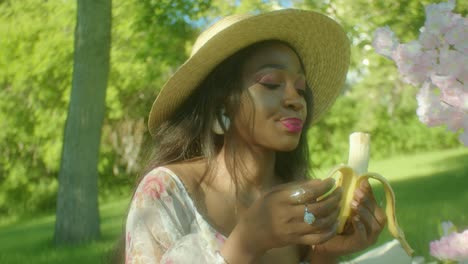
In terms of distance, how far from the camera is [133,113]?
24.0 m

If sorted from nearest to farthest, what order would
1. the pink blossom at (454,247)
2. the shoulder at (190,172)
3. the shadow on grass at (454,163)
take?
the pink blossom at (454,247) < the shoulder at (190,172) < the shadow on grass at (454,163)

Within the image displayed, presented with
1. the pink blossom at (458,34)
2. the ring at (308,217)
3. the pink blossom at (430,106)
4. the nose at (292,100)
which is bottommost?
the ring at (308,217)

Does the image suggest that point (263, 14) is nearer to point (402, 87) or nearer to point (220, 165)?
point (220, 165)

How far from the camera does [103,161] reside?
23562 mm

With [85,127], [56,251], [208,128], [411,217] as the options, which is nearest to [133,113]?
[85,127]

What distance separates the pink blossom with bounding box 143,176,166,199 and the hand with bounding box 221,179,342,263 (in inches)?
15.1

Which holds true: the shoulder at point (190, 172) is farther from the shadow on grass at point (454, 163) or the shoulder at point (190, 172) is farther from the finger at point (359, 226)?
the shadow on grass at point (454, 163)

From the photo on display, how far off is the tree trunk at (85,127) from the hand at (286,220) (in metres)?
7.60

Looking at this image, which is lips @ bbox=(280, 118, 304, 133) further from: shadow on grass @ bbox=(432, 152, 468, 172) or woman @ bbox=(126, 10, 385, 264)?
shadow on grass @ bbox=(432, 152, 468, 172)

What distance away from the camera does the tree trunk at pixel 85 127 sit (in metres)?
9.23

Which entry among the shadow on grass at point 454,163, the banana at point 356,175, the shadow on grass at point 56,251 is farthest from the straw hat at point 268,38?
the shadow on grass at point 454,163

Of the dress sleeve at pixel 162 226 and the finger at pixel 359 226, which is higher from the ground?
the finger at pixel 359 226

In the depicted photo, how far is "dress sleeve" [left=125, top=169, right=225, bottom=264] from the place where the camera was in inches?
80.2

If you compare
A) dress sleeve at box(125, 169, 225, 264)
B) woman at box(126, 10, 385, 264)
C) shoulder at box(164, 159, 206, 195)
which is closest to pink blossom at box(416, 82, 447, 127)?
woman at box(126, 10, 385, 264)
